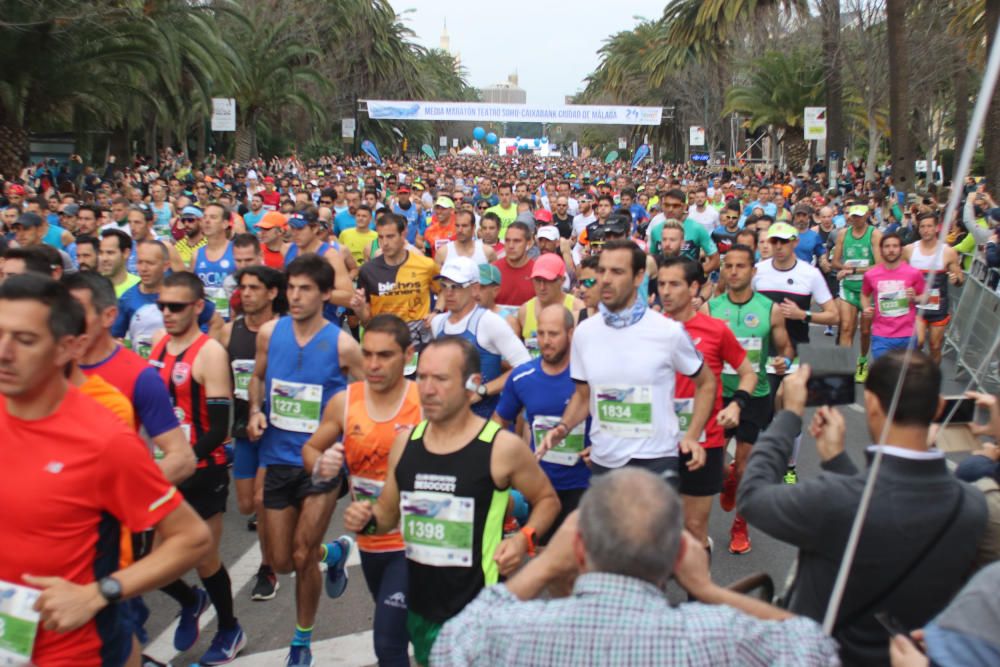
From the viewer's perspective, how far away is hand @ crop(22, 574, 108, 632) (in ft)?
9.07

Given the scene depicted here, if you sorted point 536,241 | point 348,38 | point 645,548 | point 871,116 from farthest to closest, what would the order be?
point 348,38, point 871,116, point 536,241, point 645,548

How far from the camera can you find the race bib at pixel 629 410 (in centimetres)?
496

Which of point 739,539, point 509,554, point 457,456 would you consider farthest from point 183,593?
point 739,539

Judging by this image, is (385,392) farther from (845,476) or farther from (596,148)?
(596,148)

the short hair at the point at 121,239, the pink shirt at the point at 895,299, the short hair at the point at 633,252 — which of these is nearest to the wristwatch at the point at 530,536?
the short hair at the point at 633,252

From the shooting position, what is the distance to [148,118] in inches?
1469

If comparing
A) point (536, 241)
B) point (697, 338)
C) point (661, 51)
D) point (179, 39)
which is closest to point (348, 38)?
point (661, 51)

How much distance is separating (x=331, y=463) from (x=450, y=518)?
63 centimetres

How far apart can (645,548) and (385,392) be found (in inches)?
98.4

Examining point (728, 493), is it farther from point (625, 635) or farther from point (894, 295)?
point (625, 635)

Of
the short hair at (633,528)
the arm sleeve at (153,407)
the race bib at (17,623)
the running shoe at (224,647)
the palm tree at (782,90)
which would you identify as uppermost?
the palm tree at (782,90)

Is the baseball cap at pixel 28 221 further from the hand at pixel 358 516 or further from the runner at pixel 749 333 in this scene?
the hand at pixel 358 516

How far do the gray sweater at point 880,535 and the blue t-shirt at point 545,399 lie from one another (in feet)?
8.28

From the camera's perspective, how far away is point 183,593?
5.19 metres
